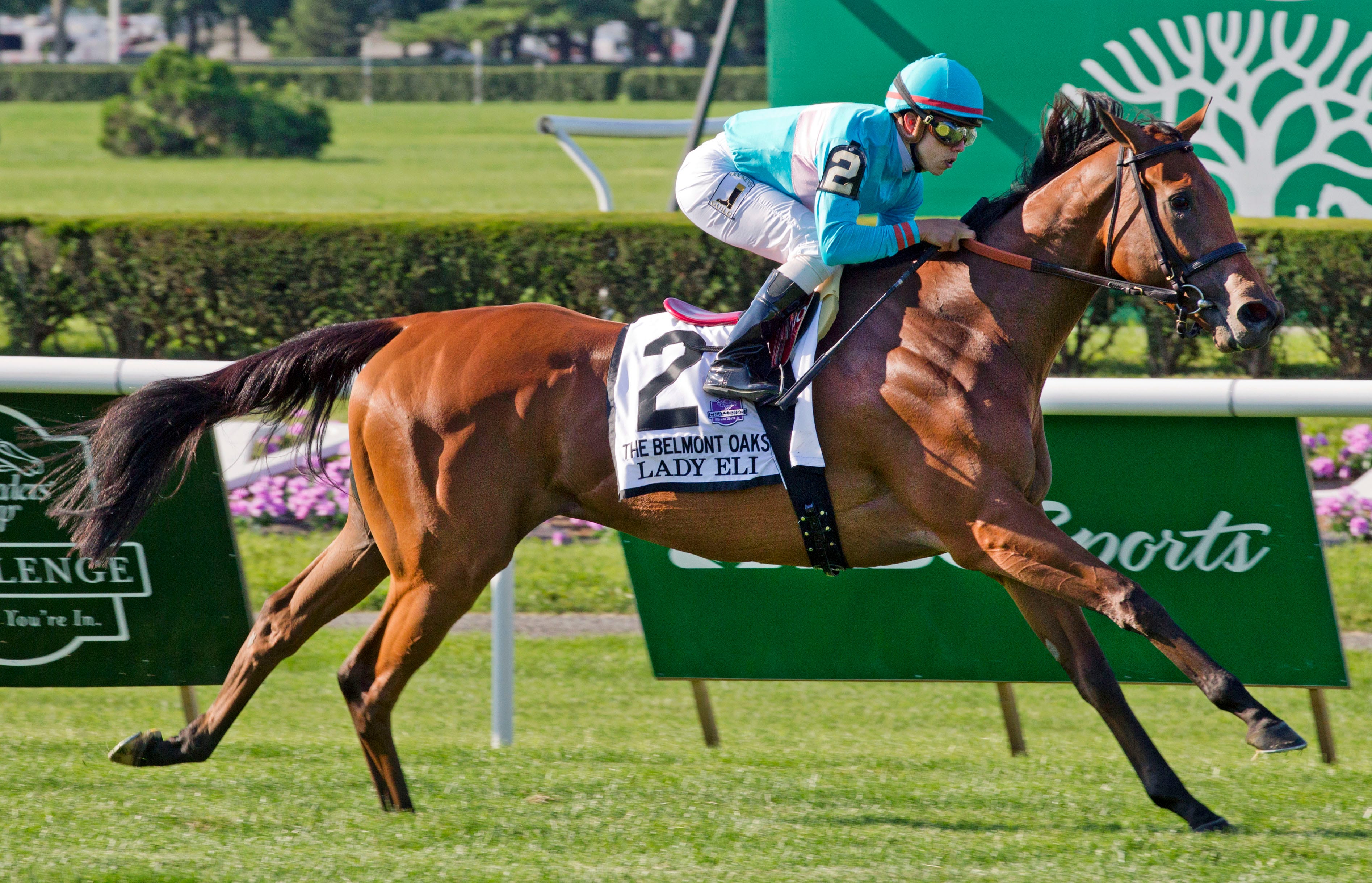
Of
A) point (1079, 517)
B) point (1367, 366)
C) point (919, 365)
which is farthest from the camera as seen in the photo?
point (1367, 366)

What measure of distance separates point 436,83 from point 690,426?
39845 millimetres

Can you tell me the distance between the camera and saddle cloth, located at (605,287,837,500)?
12.8 feet

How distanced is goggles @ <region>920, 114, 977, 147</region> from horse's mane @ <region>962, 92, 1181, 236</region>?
0.62ft

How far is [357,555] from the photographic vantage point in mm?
4289

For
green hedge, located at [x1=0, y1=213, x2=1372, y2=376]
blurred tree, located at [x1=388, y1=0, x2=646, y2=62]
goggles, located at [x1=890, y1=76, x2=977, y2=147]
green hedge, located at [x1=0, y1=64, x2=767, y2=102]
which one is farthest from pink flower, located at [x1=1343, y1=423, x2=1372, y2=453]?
blurred tree, located at [x1=388, y1=0, x2=646, y2=62]

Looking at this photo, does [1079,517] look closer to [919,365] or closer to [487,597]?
[919,365]

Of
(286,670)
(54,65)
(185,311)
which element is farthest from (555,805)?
(54,65)

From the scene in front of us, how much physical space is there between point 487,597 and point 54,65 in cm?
3826

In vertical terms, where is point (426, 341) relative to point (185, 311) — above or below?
above

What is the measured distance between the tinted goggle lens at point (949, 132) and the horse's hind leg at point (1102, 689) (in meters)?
1.08

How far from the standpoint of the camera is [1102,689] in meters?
3.89

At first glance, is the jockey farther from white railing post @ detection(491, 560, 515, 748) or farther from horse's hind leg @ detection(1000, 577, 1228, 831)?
white railing post @ detection(491, 560, 515, 748)

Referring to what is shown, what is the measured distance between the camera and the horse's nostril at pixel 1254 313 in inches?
143

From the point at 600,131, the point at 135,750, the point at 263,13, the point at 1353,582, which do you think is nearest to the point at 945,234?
the point at 135,750
